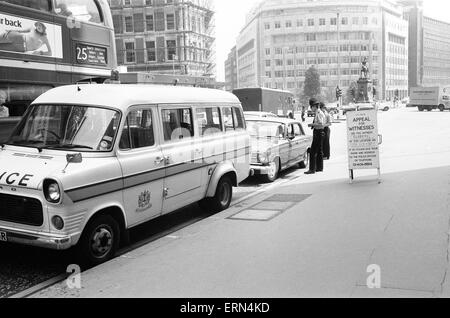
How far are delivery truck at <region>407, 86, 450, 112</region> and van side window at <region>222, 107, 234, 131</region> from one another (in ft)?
193

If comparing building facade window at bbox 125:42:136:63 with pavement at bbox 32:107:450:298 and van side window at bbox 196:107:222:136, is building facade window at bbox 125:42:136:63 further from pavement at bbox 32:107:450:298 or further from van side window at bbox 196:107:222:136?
van side window at bbox 196:107:222:136

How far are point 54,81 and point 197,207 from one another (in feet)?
11.3

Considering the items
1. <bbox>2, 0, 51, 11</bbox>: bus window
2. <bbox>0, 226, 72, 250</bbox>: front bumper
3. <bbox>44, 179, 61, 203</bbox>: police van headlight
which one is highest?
<bbox>2, 0, 51, 11</bbox>: bus window

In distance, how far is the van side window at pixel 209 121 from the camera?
8.06 m

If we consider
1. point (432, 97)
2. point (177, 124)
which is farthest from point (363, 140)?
point (432, 97)

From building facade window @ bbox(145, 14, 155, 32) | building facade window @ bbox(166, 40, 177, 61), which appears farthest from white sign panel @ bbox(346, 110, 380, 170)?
building facade window @ bbox(145, 14, 155, 32)

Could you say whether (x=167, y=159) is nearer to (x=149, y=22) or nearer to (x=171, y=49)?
(x=171, y=49)

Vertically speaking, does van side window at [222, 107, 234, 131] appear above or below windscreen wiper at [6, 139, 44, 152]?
above

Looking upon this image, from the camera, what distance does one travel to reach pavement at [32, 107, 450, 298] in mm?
4820

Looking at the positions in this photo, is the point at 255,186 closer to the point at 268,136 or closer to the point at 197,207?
the point at 268,136

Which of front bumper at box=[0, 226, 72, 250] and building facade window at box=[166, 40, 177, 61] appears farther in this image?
building facade window at box=[166, 40, 177, 61]

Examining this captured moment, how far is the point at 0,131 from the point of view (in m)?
7.88

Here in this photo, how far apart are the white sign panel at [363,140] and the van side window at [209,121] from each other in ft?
12.2

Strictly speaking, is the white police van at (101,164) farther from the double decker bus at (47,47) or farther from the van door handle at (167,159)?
the double decker bus at (47,47)
